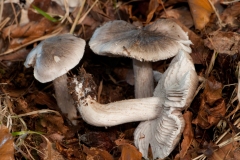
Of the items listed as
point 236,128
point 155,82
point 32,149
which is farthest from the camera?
point 155,82

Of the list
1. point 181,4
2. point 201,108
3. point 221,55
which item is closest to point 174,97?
point 201,108

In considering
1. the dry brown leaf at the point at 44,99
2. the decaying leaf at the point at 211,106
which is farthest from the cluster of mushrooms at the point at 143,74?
the dry brown leaf at the point at 44,99

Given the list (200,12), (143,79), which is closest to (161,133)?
(143,79)

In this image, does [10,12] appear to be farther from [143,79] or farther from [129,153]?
[129,153]

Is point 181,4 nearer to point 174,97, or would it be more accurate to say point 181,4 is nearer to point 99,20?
point 99,20

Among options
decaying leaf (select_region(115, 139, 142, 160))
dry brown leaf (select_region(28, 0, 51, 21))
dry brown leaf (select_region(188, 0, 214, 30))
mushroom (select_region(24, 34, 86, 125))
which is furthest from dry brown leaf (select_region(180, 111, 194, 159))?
dry brown leaf (select_region(28, 0, 51, 21))
